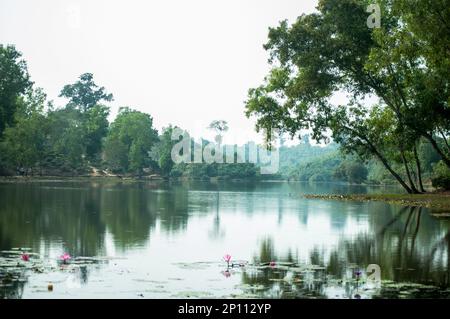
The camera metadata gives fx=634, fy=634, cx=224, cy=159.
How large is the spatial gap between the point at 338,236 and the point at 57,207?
1976 centimetres

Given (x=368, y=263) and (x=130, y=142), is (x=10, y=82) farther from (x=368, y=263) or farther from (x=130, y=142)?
(x=368, y=263)

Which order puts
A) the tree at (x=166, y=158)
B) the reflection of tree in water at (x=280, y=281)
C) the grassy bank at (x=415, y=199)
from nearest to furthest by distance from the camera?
the reflection of tree in water at (x=280, y=281) < the grassy bank at (x=415, y=199) < the tree at (x=166, y=158)

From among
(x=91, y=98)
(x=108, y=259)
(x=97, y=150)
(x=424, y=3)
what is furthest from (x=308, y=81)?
(x=91, y=98)

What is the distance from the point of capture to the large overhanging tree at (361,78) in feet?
145

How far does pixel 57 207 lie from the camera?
3900 cm

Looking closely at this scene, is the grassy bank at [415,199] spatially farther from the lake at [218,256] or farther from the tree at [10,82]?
the tree at [10,82]

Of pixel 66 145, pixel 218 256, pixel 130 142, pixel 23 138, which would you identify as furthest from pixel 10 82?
pixel 218 256

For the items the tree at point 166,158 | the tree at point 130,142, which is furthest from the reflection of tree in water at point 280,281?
the tree at point 166,158

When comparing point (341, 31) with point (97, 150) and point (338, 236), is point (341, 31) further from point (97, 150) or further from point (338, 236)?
point (97, 150)

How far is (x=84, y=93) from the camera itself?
174 metres

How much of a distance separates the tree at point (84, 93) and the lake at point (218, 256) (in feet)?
464

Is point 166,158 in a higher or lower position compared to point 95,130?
lower

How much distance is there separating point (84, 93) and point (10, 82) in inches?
2687
